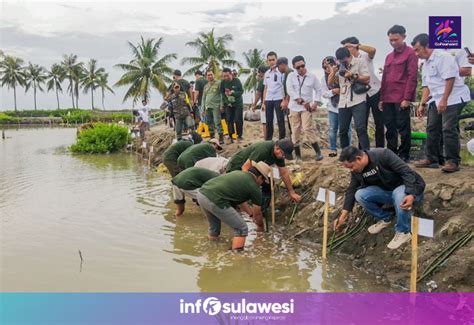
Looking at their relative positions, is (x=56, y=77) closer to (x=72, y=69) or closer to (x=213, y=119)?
(x=72, y=69)

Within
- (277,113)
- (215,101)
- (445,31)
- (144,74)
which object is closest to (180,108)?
(215,101)

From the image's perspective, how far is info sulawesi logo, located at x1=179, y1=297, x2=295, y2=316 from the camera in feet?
14.1

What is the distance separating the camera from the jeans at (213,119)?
11624 mm

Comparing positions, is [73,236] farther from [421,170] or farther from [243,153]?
[421,170]

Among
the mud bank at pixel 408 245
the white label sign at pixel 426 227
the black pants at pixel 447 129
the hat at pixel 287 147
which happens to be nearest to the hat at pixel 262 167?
the hat at pixel 287 147

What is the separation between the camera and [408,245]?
4.95 metres

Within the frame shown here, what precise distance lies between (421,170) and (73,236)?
5.44 metres

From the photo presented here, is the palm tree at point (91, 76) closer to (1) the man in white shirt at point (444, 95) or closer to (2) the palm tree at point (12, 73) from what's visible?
(2) the palm tree at point (12, 73)

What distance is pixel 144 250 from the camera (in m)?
6.15

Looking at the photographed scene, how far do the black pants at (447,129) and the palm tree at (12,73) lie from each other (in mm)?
65797

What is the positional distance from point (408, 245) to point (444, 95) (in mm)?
2070

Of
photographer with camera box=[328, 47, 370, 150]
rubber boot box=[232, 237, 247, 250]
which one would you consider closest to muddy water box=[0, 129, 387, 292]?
rubber boot box=[232, 237, 247, 250]

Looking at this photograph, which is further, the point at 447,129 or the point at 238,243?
the point at 238,243

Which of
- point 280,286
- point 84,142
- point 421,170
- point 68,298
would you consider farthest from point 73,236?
point 84,142
